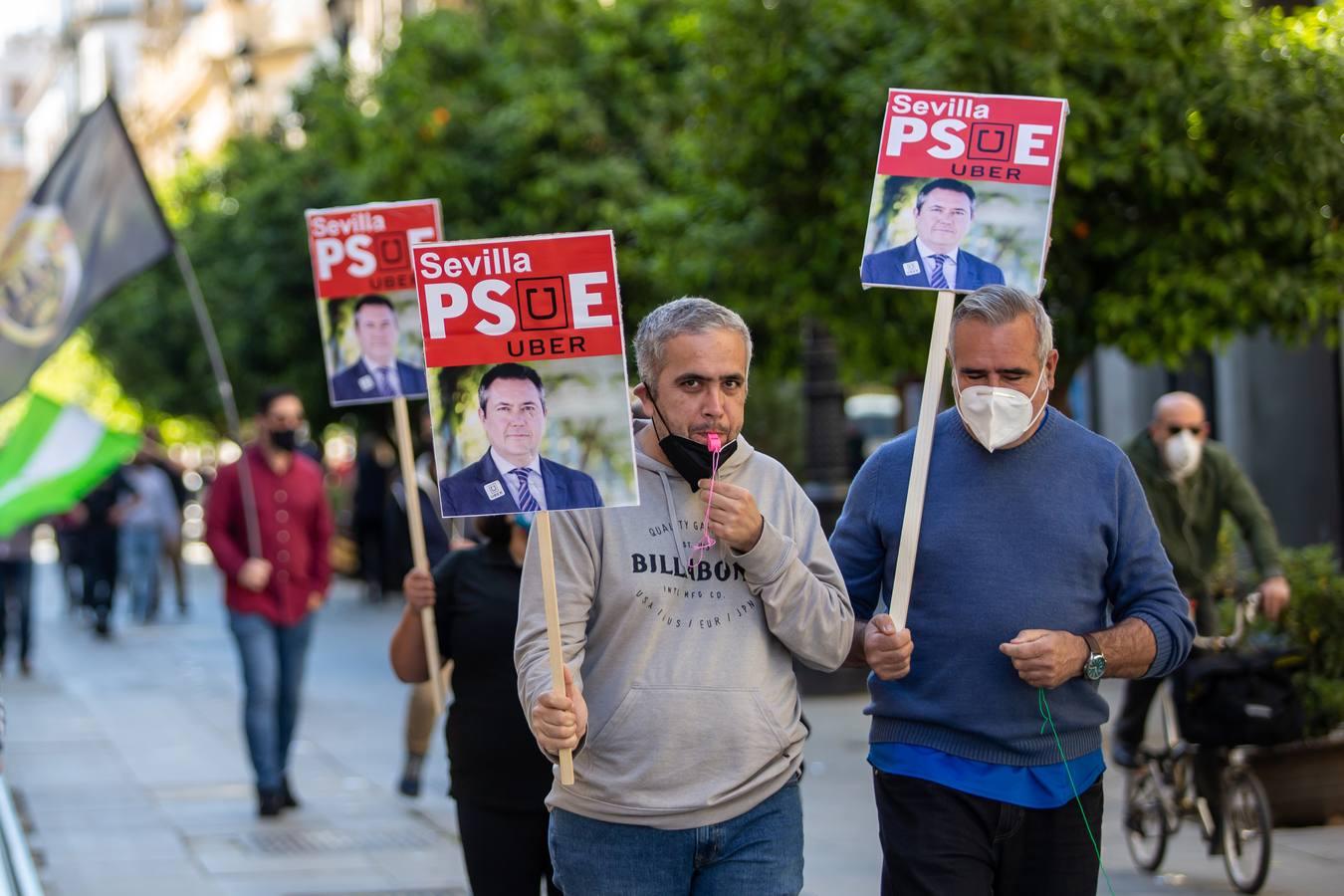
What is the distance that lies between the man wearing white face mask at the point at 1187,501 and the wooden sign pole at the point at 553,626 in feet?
16.8

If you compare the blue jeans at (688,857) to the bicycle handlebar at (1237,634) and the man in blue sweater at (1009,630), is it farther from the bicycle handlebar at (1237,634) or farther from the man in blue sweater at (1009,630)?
the bicycle handlebar at (1237,634)

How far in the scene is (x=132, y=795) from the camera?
1094 cm

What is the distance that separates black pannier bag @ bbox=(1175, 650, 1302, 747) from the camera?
7680 millimetres

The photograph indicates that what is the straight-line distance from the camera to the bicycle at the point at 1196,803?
7688mm

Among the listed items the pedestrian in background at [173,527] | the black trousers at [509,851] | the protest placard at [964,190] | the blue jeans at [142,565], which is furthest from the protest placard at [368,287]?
the pedestrian in background at [173,527]

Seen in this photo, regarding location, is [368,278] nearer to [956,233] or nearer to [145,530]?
[956,233]

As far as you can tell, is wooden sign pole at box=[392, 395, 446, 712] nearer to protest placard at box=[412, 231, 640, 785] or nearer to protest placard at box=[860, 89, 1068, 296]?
protest placard at box=[412, 231, 640, 785]

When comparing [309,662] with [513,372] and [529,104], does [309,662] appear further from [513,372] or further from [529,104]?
[513,372]

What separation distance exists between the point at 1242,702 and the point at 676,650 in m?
4.35

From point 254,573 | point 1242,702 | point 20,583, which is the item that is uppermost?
point 254,573

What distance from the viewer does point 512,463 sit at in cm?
400

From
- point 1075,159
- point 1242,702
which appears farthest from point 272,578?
point 1242,702

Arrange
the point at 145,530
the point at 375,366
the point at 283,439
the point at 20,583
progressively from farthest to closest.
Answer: the point at 145,530
the point at 20,583
the point at 283,439
the point at 375,366

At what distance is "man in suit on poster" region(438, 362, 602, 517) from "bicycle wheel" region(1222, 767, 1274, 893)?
14.8 ft
